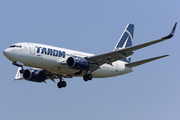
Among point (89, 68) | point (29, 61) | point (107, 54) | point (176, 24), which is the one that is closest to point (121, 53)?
point (107, 54)

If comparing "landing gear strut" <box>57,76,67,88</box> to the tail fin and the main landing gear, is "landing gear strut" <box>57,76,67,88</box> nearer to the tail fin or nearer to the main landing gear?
the main landing gear

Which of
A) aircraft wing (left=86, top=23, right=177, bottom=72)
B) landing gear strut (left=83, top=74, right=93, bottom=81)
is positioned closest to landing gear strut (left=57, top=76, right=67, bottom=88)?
landing gear strut (left=83, top=74, right=93, bottom=81)

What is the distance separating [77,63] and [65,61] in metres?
1.98

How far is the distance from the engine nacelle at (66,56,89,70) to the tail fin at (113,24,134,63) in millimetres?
11454

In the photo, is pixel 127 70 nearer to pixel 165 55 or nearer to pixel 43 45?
pixel 165 55

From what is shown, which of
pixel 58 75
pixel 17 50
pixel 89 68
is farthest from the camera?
pixel 58 75

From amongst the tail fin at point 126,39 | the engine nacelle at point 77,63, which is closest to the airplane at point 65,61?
the engine nacelle at point 77,63

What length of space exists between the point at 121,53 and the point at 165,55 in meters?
5.50

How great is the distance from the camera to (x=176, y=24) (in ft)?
124

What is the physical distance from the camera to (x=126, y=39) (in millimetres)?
55094

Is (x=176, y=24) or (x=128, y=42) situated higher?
(x=128, y=42)

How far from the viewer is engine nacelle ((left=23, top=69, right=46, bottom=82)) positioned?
158ft

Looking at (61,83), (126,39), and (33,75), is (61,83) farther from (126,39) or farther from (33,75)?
(126,39)

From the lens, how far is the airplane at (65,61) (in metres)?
41.1
